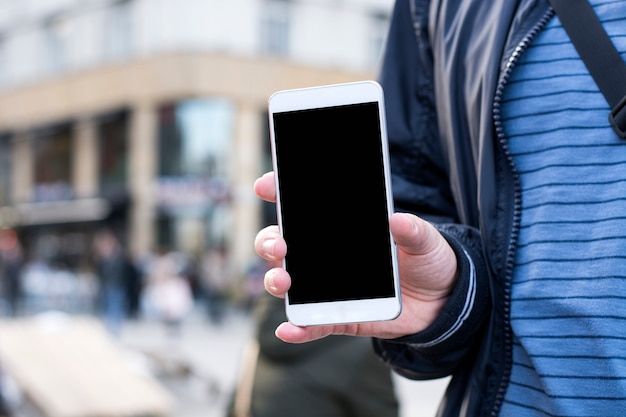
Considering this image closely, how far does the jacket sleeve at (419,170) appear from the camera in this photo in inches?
51.6

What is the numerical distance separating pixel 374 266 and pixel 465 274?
0.51 ft

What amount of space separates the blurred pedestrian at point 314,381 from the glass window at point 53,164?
24122 millimetres

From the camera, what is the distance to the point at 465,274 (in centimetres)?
125

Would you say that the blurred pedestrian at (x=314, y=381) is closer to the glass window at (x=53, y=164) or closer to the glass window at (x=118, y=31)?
the glass window at (x=118, y=31)

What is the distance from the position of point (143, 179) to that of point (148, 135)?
1.33 metres

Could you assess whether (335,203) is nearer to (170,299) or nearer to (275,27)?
(170,299)

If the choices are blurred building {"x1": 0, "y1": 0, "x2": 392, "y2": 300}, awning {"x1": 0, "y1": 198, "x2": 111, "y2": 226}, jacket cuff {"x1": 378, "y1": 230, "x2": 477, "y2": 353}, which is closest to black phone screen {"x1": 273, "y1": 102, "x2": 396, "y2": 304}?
jacket cuff {"x1": 378, "y1": 230, "x2": 477, "y2": 353}

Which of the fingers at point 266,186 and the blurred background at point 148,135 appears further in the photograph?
the blurred background at point 148,135

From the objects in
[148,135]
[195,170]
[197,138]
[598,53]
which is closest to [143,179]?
[148,135]

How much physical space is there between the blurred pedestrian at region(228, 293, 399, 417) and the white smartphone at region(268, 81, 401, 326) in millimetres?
1527

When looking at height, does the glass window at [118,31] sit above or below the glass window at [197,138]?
above

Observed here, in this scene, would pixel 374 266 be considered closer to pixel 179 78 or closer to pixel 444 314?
pixel 444 314

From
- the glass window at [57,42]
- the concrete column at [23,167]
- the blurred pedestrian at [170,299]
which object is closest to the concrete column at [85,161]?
the glass window at [57,42]

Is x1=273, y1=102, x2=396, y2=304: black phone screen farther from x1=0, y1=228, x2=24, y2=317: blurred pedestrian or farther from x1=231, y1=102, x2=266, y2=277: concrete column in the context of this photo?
x1=231, y1=102, x2=266, y2=277: concrete column
